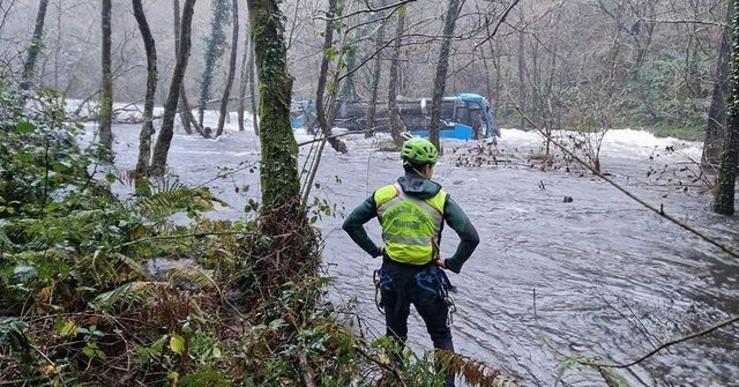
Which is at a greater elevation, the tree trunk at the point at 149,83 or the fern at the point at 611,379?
the tree trunk at the point at 149,83

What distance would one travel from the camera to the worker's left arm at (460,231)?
4402 mm

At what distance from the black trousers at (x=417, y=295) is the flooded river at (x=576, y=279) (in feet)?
3.01

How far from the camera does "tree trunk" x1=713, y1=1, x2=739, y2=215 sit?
10.5 metres

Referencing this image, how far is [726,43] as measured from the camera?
1639 cm

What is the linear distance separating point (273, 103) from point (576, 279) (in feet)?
16.4

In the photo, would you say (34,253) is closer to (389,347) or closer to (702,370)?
(389,347)

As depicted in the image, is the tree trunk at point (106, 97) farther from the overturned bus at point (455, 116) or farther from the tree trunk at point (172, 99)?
the overturned bus at point (455, 116)

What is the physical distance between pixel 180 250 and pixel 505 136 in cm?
3178

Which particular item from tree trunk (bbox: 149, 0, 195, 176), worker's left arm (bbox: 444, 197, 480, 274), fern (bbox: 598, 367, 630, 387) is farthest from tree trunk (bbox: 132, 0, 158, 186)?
fern (bbox: 598, 367, 630, 387)

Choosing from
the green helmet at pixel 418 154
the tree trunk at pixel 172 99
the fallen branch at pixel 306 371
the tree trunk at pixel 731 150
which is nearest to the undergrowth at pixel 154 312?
the fallen branch at pixel 306 371

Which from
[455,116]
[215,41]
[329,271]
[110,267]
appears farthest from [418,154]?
[215,41]

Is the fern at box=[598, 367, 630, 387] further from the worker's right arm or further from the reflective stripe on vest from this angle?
the worker's right arm

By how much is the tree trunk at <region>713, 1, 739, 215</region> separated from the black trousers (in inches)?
356

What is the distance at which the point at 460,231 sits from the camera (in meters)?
4.39
